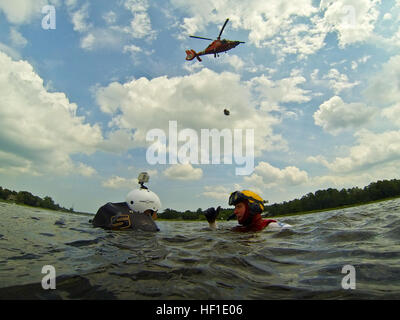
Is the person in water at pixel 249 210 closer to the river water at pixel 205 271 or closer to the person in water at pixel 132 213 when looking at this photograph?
the river water at pixel 205 271

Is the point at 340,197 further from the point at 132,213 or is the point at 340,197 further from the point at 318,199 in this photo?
the point at 132,213

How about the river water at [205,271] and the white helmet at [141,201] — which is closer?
the river water at [205,271]

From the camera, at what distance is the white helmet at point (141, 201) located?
9.70 meters

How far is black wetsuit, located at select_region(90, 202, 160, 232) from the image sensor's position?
335 inches

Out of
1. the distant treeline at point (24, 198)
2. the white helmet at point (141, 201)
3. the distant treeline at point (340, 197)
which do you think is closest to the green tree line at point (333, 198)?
the distant treeline at point (340, 197)

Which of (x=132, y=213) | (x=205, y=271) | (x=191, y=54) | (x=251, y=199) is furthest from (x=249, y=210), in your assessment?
(x=191, y=54)

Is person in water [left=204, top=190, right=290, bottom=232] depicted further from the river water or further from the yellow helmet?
the river water

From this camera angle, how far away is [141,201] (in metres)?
9.67

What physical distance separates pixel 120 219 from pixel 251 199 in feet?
15.9

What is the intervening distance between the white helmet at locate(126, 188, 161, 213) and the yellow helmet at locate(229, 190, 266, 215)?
3462mm

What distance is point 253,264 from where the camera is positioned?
4.32m

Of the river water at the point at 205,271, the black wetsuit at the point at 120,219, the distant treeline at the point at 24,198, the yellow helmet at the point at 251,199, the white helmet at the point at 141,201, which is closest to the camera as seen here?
the river water at the point at 205,271

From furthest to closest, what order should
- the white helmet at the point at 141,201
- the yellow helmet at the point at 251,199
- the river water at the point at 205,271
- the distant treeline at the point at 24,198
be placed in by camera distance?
the distant treeline at the point at 24,198
the white helmet at the point at 141,201
the yellow helmet at the point at 251,199
the river water at the point at 205,271
